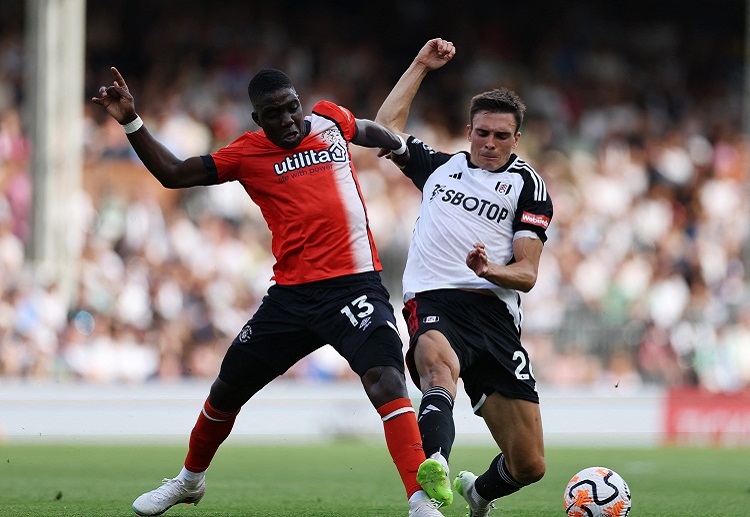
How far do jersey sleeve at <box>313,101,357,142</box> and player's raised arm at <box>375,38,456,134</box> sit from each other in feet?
1.63

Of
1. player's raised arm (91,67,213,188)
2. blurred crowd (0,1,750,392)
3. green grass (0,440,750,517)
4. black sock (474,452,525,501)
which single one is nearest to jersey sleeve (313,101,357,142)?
player's raised arm (91,67,213,188)

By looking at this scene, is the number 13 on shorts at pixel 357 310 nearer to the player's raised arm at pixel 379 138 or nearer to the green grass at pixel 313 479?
the player's raised arm at pixel 379 138

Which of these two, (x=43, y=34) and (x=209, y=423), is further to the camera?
(x=43, y=34)

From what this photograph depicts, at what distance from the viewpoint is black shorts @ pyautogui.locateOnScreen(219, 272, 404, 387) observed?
686 cm

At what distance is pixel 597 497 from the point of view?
704 cm

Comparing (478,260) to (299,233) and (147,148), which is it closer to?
(299,233)

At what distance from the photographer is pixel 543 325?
17875 mm

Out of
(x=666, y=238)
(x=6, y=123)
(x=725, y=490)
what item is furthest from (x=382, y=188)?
(x=725, y=490)

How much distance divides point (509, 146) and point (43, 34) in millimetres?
13029

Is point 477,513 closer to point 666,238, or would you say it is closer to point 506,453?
point 506,453

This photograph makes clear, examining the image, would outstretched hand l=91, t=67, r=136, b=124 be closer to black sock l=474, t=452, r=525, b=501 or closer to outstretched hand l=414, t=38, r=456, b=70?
outstretched hand l=414, t=38, r=456, b=70

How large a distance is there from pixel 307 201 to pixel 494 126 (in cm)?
119

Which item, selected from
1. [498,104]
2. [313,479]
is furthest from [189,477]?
[313,479]

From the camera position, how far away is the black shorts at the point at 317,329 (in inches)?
270
